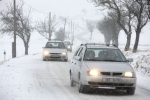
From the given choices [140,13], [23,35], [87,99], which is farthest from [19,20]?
[87,99]

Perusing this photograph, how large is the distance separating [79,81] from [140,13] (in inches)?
751

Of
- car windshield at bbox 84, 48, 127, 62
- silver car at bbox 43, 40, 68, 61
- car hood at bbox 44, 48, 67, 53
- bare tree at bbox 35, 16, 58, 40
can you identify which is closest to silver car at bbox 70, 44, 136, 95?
car windshield at bbox 84, 48, 127, 62

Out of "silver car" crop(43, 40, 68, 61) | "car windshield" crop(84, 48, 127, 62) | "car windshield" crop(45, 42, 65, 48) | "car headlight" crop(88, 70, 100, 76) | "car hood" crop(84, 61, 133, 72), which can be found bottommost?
"silver car" crop(43, 40, 68, 61)

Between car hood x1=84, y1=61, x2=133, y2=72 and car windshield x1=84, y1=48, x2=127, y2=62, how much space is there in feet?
1.61

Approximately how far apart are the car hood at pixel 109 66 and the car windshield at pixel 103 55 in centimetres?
49

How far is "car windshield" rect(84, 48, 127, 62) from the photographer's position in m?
Answer: 10.6

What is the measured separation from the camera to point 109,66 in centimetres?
968

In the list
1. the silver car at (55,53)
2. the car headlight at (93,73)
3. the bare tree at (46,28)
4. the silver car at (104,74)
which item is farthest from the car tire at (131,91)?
the bare tree at (46,28)

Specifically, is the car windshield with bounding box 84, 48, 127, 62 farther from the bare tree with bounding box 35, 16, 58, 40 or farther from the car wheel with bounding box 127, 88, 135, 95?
the bare tree with bounding box 35, 16, 58, 40

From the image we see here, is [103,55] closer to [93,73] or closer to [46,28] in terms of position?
[93,73]

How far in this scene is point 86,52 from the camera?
10.9 meters

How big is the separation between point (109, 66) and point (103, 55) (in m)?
1.15

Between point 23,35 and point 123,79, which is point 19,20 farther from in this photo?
point 123,79

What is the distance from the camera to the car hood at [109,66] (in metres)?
9.50
